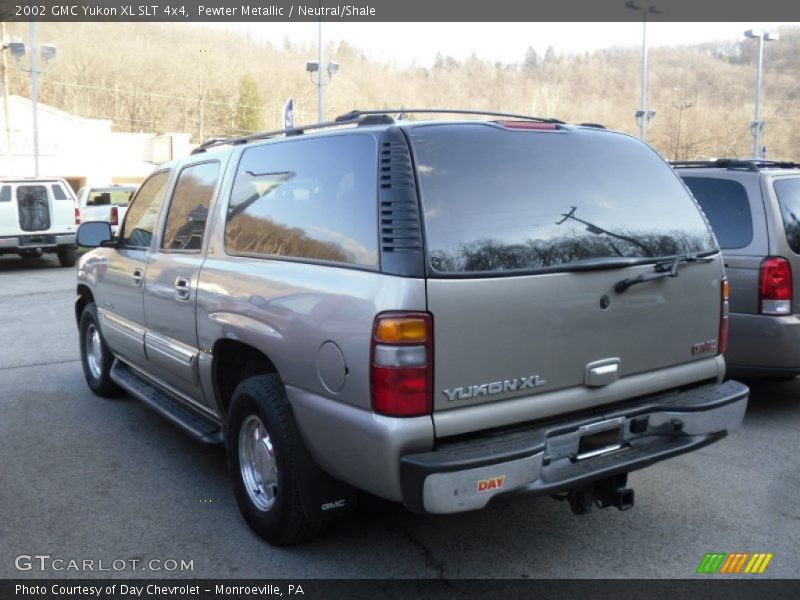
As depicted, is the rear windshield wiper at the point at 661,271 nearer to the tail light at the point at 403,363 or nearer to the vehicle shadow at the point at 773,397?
the tail light at the point at 403,363

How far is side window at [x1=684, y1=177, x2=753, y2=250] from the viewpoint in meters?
5.41

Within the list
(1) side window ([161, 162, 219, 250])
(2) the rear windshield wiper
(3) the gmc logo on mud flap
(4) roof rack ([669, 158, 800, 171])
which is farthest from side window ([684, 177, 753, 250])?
(1) side window ([161, 162, 219, 250])

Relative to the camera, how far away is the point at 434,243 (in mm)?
2908

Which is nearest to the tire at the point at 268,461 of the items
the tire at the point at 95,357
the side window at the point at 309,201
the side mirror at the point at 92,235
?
the side window at the point at 309,201

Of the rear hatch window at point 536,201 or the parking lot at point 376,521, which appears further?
the parking lot at point 376,521

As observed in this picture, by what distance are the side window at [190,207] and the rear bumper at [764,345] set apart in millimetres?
3595

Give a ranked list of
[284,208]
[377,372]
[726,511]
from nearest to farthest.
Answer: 1. [377,372]
2. [284,208]
3. [726,511]

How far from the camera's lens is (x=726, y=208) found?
561cm

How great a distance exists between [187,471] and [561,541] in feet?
7.51

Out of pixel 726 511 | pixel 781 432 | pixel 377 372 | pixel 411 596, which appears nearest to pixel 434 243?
pixel 377 372

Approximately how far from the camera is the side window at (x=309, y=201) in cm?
313

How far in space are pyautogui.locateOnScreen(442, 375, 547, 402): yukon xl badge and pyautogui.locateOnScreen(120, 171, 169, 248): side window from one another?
290 cm

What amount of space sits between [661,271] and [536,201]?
0.72m

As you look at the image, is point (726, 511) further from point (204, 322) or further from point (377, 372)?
point (204, 322)
